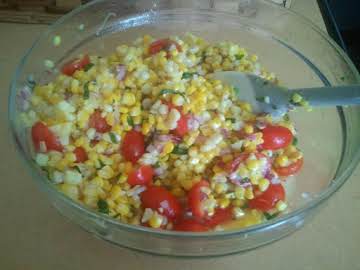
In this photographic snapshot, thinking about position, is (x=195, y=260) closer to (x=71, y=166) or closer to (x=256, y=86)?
(x=71, y=166)

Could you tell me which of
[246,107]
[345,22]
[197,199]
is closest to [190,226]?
[197,199]

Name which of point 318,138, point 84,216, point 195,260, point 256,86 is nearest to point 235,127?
point 256,86

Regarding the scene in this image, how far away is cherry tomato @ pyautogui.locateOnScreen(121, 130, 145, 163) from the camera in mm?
1055

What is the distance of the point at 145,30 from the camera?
139 cm

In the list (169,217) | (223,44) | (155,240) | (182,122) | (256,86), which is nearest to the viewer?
(155,240)

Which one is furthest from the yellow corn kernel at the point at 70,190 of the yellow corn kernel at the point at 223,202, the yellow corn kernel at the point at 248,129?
the yellow corn kernel at the point at 248,129

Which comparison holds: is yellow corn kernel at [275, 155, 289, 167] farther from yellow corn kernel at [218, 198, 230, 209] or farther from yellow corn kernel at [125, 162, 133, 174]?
yellow corn kernel at [125, 162, 133, 174]

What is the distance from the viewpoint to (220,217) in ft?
3.22

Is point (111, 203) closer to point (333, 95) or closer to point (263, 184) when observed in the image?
point (263, 184)

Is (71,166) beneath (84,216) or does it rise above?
above

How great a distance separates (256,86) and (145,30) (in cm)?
42

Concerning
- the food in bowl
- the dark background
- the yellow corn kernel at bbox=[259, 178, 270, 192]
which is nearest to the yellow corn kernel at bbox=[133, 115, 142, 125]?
the food in bowl

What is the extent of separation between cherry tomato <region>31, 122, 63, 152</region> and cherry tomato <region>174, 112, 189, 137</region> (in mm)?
283

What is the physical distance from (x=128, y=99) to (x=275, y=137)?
376 millimetres
